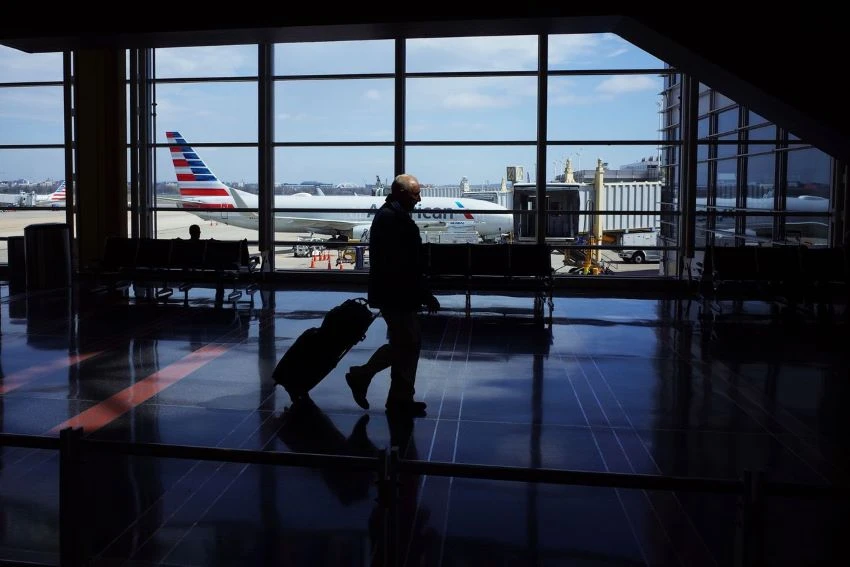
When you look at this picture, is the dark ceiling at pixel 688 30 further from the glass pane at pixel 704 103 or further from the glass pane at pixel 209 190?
the glass pane at pixel 704 103

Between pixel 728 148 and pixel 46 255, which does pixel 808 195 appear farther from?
pixel 46 255

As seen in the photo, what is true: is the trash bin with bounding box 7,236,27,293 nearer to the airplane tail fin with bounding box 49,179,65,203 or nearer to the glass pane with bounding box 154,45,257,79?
the airplane tail fin with bounding box 49,179,65,203

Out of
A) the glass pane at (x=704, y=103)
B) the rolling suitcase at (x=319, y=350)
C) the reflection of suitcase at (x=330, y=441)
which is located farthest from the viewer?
the glass pane at (x=704, y=103)

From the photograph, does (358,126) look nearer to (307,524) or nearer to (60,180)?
(60,180)

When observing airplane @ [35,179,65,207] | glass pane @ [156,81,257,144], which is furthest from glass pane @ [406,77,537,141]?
airplane @ [35,179,65,207]

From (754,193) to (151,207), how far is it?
455 inches

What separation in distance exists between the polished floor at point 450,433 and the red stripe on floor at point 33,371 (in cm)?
4

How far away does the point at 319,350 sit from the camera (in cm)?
659

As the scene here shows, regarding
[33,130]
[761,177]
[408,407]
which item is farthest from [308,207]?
[408,407]

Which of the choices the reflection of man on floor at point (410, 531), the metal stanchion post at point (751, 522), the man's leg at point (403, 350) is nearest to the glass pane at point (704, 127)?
the man's leg at point (403, 350)

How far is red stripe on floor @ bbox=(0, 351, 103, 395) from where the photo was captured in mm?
6939

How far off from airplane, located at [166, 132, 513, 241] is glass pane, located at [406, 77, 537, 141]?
1.41 metres

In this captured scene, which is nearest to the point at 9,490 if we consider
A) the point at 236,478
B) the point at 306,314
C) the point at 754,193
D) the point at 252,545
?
the point at 236,478

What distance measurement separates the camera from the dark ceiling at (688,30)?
5.02 m
